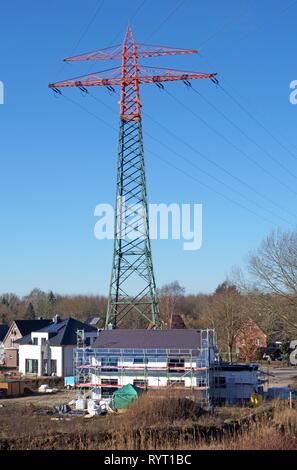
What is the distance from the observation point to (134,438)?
48.2ft

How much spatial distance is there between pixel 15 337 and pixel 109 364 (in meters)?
26.2

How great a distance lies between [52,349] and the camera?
49438 millimetres

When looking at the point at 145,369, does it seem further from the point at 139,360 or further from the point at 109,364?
the point at 109,364

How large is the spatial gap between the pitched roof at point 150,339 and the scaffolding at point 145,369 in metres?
0.39

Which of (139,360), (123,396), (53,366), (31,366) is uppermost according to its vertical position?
(139,360)

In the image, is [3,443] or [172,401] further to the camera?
[172,401]

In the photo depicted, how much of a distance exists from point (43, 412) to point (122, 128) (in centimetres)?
2183

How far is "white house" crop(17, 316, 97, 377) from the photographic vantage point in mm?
48688

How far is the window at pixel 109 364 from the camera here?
36781 mm

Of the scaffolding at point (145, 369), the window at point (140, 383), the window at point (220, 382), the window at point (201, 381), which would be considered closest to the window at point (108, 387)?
the scaffolding at point (145, 369)

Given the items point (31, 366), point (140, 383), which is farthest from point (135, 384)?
point (31, 366)

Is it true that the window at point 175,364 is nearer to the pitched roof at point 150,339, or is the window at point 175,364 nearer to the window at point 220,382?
the pitched roof at point 150,339
